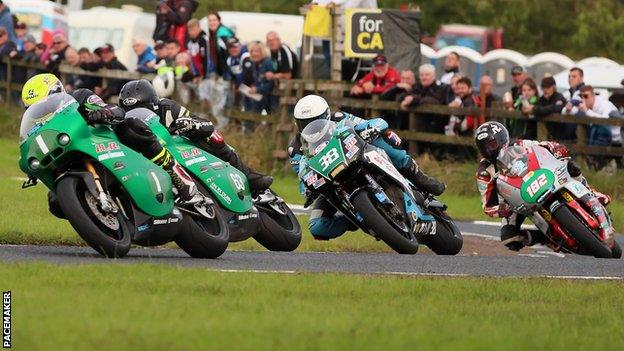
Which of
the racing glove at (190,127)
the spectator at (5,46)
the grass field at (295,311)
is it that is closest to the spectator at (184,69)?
the spectator at (5,46)

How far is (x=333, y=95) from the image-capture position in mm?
23906

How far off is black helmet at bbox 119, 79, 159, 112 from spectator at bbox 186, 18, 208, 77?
11479 mm

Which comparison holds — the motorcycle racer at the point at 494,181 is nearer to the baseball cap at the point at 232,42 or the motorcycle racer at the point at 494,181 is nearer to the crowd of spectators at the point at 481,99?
the crowd of spectators at the point at 481,99

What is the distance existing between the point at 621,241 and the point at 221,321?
10306 millimetres

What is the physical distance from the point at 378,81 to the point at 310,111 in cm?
839

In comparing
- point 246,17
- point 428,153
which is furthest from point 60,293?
point 246,17

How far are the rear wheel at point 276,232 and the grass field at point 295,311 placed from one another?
302cm

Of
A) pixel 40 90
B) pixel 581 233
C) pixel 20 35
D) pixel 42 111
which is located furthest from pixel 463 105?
pixel 42 111

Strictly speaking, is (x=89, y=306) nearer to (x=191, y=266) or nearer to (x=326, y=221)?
(x=191, y=266)

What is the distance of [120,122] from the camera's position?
12492 millimetres

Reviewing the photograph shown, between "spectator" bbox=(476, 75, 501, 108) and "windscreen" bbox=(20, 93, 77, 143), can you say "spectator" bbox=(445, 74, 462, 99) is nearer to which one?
"spectator" bbox=(476, 75, 501, 108)

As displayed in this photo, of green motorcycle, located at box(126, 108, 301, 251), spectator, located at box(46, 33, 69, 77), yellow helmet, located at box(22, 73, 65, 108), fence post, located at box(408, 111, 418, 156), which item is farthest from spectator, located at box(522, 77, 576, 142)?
yellow helmet, located at box(22, 73, 65, 108)

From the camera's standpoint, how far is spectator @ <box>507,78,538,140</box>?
71.9 feet

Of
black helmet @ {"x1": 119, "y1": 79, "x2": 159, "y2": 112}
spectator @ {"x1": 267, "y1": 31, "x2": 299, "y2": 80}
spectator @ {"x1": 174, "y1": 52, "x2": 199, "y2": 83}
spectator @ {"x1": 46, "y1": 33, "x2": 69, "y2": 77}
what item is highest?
black helmet @ {"x1": 119, "y1": 79, "x2": 159, "y2": 112}
